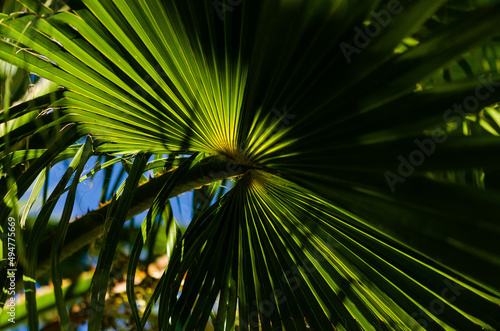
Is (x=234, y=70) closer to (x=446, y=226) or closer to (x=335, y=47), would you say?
(x=335, y=47)

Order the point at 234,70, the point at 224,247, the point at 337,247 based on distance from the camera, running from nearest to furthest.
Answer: the point at 234,70, the point at 337,247, the point at 224,247

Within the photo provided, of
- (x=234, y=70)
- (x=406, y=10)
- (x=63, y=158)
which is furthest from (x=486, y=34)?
(x=63, y=158)

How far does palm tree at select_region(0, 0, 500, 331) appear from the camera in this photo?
1.61 ft

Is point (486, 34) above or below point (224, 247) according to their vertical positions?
above

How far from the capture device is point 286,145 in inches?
30.7

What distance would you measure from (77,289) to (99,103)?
0.51m

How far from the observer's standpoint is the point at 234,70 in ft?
2.50

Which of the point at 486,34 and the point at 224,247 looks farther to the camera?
the point at 224,247

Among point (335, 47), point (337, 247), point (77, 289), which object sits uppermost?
point (335, 47)

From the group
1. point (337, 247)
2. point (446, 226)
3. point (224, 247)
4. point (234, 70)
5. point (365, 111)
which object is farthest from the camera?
point (224, 247)

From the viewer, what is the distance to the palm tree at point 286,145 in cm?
49

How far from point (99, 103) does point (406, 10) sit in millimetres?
636

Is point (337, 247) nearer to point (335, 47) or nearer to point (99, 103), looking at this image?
point (335, 47)

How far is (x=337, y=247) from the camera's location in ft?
2.84
